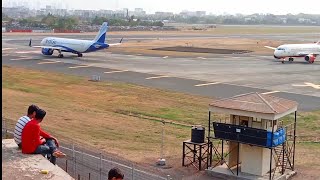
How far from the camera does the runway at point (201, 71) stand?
51.7 meters

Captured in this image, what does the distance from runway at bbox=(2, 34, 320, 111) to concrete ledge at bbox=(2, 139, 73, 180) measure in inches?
1221

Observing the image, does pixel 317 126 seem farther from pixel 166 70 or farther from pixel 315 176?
pixel 166 70

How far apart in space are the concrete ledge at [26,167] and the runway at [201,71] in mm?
31017

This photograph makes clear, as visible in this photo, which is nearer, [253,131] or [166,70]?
[253,131]

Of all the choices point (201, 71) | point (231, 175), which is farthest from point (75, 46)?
point (231, 175)

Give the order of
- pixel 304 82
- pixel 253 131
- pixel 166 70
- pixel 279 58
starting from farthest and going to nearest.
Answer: pixel 279 58, pixel 166 70, pixel 304 82, pixel 253 131

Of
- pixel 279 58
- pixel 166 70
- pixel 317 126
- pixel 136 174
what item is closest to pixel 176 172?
pixel 136 174

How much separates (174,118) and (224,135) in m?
14.9

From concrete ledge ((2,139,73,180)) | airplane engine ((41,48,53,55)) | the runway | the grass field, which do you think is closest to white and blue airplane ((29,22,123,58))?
airplane engine ((41,48,53,55))

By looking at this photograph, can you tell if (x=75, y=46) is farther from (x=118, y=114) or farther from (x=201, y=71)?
(x=118, y=114)

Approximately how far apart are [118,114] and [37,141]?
23747 mm

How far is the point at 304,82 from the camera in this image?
5800 cm

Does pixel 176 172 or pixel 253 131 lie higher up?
pixel 253 131

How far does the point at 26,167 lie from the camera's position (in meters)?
13.0
